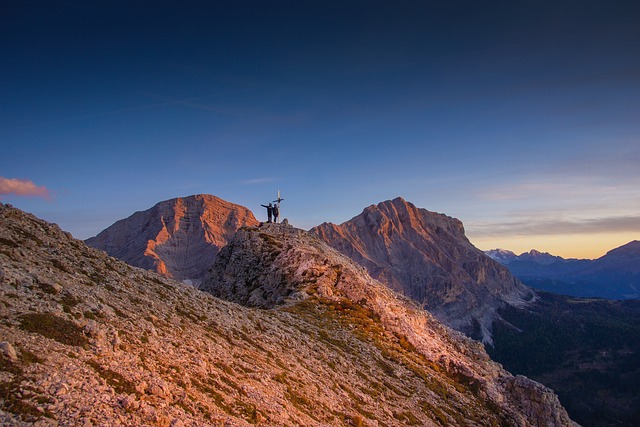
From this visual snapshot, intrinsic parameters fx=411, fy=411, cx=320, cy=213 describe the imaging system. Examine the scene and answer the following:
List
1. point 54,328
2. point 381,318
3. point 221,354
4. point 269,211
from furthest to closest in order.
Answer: point 269,211 → point 381,318 → point 221,354 → point 54,328

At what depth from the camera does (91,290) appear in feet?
81.6

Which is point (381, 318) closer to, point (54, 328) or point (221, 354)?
point (221, 354)

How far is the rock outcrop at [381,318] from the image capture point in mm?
45219

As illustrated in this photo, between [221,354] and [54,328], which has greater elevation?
[54,328]

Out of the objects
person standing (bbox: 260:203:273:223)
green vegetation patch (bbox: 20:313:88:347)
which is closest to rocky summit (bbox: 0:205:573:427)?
green vegetation patch (bbox: 20:313:88:347)

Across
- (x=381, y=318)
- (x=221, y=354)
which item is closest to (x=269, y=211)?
(x=381, y=318)

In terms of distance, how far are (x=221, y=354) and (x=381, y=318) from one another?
31.8 metres

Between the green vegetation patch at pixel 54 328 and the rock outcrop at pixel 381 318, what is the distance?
86.2ft

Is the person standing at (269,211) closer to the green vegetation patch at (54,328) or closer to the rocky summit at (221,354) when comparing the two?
the rocky summit at (221,354)

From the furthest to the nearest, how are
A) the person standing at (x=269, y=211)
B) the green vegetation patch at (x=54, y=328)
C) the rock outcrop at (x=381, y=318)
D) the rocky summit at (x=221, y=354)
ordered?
the person standing at (x=269, y=211) < the rock outcrop at (x=381, y=318) < the green vegetation patch at (x=54, y=328) < the rocky summit at (x=221, y=354)

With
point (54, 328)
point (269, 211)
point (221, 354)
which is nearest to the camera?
point (54, 328)

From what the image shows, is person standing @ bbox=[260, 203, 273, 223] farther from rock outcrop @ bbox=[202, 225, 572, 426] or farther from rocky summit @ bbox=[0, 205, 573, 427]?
rocky summit @ bbox=[0, 205, 573, 427]

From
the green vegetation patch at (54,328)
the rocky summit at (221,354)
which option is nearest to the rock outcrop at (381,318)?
the rocky summit at (221,354)

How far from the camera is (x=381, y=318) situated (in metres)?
54.0
